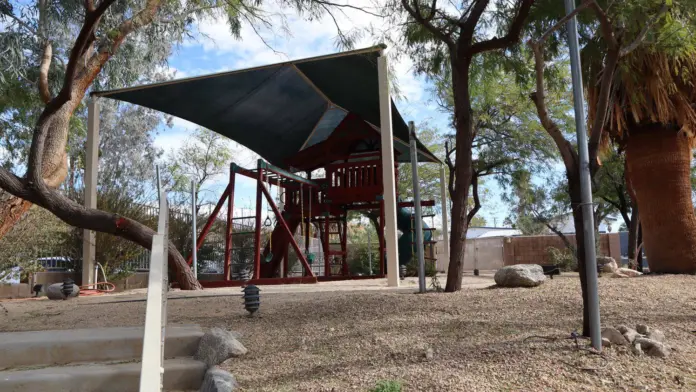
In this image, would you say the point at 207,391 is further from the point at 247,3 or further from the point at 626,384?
the point at 247,3

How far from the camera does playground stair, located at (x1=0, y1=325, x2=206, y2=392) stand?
156 inches

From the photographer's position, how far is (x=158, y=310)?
2.74 meters

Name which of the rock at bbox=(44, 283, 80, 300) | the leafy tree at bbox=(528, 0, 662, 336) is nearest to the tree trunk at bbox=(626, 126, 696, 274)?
the leafy tree at bbox=(528, 0, 662, 336)

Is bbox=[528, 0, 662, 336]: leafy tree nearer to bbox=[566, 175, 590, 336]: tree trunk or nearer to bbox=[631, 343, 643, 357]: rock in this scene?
bbox=[566, 175, 590, 336]: tree trunk

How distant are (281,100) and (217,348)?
10.9m

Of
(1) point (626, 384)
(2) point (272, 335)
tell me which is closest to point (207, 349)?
(2) point (272, 335)

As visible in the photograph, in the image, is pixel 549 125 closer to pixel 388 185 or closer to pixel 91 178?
pixel 388 185

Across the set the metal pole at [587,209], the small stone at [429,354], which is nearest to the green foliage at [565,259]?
the metal pole at [587,209]

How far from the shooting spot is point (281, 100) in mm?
14477

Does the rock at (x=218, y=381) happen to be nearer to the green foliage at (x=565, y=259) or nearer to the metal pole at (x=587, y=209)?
the metal pole at (x=587, y=209)

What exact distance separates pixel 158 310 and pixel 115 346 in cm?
217

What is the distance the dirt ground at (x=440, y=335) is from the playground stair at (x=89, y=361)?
1.51ft

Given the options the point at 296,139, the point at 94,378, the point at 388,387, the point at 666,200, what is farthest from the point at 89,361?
the point at 296,139

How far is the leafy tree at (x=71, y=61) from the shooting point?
9.27 m
